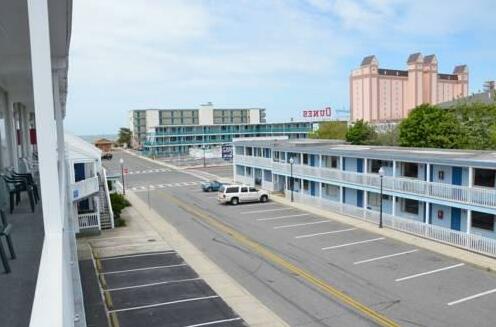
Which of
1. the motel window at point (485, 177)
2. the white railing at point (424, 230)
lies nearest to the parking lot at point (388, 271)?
the white railing at point (424, 230)

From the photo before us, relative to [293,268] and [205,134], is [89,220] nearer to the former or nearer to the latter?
[293,268]

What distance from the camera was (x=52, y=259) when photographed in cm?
301

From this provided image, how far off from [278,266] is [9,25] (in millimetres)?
15741

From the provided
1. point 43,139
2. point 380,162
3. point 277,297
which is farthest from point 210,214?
point 43,139

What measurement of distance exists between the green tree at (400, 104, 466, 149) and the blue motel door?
1988cm

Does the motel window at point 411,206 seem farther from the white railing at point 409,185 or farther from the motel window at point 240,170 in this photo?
the motel window at point 240,170

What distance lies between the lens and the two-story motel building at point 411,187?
21991mm

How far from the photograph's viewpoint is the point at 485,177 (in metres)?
22.2

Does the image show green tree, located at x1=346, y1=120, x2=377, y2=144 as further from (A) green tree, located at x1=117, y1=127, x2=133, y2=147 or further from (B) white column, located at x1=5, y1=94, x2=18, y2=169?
(A) green tree, located at x1=117, y1=127, x2=133, y2=147

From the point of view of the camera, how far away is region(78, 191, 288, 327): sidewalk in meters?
15.0

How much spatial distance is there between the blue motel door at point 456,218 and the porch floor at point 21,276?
21.4 metres

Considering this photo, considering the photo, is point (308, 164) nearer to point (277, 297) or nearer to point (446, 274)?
point (446, 274)

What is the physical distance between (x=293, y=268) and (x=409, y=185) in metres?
10.0

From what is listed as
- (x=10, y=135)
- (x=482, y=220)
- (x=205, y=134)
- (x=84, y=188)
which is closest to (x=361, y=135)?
(x=482, y=220)
